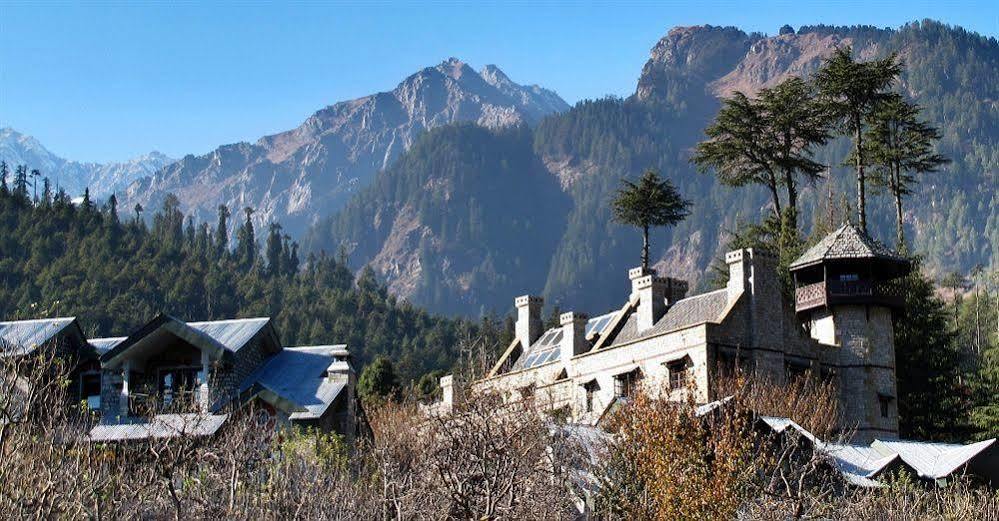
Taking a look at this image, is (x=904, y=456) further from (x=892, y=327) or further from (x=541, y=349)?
(x=541, y=349)

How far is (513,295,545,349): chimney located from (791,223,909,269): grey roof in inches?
645

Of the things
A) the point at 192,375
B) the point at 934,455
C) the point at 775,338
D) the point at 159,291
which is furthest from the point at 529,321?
the point at 159,291

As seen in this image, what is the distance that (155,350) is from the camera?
48.7 metres

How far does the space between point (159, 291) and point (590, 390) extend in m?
75.3

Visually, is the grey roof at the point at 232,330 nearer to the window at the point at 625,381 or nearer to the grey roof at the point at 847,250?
the window at the point at 625,381

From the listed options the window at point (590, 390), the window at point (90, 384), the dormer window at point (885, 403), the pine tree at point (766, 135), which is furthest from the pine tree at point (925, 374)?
the window at point (90, 384)

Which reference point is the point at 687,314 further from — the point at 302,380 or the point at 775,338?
the point at 302,380

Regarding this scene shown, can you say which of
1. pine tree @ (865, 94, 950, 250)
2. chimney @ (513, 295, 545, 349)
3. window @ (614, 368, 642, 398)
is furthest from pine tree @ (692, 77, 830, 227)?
window @ (614, 368, 642, 398)

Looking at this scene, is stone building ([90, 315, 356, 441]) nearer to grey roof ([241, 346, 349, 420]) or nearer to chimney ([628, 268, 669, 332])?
grey roof ([241, 346, 349, 420])

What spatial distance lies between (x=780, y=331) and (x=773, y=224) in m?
16.5

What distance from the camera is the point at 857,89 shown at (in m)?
68.9

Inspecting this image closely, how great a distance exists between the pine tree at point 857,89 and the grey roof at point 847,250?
7996 mm

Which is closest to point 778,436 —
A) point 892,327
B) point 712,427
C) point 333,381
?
point 712,427

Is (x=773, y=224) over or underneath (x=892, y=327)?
over
